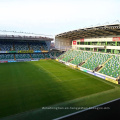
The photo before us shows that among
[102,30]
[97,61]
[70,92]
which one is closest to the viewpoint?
[70,92]

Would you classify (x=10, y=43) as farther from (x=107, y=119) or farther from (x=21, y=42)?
(x=107, y=119)

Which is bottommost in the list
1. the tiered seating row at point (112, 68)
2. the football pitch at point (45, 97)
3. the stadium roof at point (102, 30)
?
the football pitch at point (45, 97)

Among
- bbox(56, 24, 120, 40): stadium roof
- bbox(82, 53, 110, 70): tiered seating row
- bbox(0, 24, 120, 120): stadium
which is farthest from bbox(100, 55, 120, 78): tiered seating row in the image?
bbox(56, 24, 120, 40): stadium roof

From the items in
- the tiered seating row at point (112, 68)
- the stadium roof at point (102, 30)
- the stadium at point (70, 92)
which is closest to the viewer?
the stadium at point (70, 92)

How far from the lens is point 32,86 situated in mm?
18453

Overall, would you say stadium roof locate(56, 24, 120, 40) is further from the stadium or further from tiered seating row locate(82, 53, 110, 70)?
tiered seating row locate(82, 53, 110, 70)

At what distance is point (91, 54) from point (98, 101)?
22490 millimetres

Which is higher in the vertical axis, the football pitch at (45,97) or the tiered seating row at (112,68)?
the tiered seating row at (112,68)

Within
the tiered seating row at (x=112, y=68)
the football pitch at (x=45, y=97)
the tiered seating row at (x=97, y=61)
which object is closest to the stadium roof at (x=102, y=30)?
the tiered seating row at (x=97, y=61)

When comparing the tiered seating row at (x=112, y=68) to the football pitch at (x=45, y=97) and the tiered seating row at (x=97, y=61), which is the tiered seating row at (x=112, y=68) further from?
the football pitch at (x=45, y=97)

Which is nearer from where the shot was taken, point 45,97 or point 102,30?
point 45,97

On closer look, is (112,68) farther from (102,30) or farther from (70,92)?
(70,92)

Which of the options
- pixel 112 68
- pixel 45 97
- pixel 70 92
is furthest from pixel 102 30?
pixel 45 97

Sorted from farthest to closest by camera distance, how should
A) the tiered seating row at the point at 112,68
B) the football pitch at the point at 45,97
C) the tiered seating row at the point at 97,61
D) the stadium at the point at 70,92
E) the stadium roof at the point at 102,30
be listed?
the tiered seating row at the point at 97,61
the stadium roof at the point at 102,30
the tiered seating row at the point at 112,68
the football pitch at the point at 45,97
the stadium at the point at 70,92
